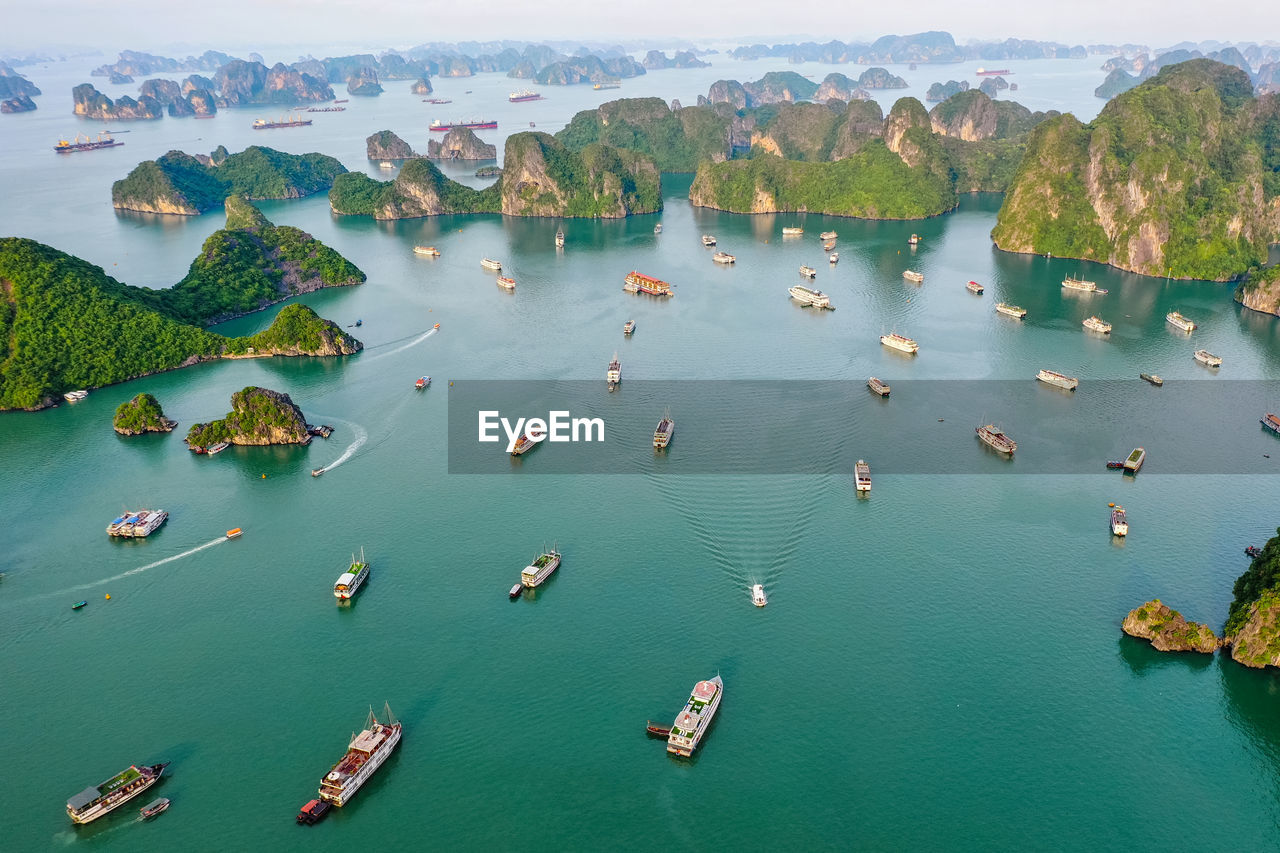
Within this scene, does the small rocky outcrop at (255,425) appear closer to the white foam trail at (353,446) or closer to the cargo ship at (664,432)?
the white foam trail at (353,446)

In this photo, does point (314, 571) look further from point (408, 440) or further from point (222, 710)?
point (408, 440)

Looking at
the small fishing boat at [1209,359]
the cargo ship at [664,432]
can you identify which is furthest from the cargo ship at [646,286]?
the small fishing boat at [1209,359]

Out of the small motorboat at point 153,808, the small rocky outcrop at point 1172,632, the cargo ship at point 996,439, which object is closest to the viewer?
the small motorboat at point 153,808

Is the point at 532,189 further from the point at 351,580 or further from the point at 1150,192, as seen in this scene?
the point at 351,580

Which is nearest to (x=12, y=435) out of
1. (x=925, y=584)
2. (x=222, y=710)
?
(x=222, y=710)

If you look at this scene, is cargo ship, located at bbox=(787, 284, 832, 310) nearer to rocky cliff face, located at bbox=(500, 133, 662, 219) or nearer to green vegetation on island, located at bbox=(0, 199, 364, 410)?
green vegetation on island, located at bbox=(0, 199, 364, 410)

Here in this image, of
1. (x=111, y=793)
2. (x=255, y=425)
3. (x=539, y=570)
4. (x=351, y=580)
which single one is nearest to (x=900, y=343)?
(x=539, y=570)
